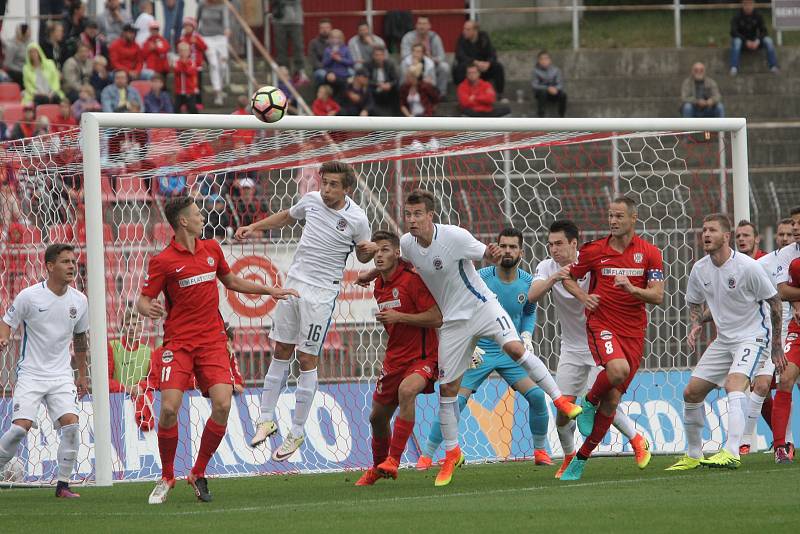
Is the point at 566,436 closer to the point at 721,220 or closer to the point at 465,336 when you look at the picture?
the point at 465,336

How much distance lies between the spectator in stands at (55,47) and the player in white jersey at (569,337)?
1227 centimetres

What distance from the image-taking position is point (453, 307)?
11164 mm

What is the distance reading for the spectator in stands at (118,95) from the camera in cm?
2075

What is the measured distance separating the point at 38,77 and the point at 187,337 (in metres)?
12.6

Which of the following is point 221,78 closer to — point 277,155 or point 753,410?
point 277,155

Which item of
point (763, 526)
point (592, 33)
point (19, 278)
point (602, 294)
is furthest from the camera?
point (592, 33)

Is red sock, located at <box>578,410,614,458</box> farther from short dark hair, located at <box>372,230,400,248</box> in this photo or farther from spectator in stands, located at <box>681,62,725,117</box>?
spectator in stands, located at <box>681,62,725,117</box>

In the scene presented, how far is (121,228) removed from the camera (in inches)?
625

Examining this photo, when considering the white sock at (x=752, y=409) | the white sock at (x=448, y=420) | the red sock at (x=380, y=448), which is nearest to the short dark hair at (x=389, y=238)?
the white sock at (x=448, y=420)

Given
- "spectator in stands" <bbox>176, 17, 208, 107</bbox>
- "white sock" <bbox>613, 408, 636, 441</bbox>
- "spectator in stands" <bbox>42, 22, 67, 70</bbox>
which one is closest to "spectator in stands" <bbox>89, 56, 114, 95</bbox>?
"spectator in stands" <bbox>42, 22, 67, 70</bbox>

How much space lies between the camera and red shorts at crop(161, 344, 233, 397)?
33.0 feet

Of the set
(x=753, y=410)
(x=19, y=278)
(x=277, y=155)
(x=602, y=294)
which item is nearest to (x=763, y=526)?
(x=602, y=294)

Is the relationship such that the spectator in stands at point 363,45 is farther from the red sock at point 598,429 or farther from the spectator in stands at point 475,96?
the red sock at point 598,429

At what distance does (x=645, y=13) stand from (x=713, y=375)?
1846 cm
